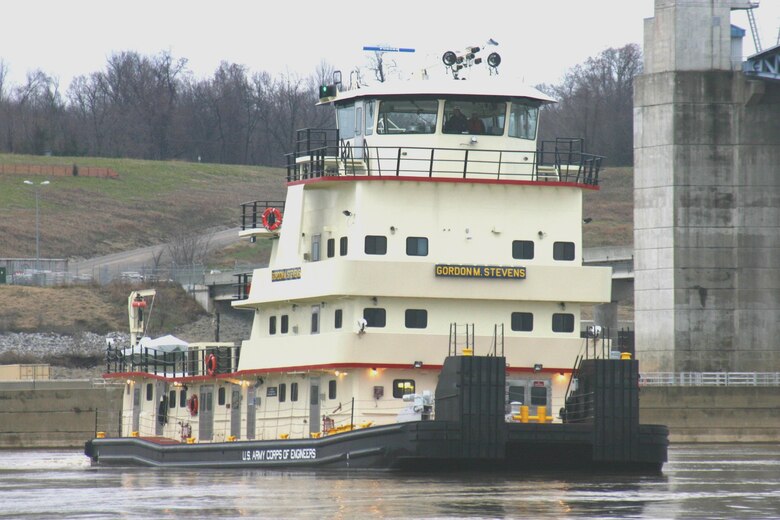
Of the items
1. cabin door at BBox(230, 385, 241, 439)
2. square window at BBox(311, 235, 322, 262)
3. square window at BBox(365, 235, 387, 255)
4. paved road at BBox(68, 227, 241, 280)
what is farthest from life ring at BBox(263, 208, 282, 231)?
paved road at BBox(68, 227, 241, 280)

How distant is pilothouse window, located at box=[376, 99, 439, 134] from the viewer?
116 ft

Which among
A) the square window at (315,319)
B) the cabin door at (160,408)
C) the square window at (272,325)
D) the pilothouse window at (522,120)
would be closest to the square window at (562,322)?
the pilothouse window at (522,120)

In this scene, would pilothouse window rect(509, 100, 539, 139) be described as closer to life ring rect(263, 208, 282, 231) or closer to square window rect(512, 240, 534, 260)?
square window rect(512, 240, 534, 260)

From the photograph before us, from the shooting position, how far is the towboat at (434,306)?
31.8m

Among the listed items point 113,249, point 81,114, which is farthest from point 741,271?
point 81,114

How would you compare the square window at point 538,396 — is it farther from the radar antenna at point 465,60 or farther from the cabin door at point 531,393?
the radar antenna at point 465,60

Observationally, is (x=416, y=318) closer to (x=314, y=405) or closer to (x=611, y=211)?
(x=314, y=405)

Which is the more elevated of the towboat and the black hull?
the towboat

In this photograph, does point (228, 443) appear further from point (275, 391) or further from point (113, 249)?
point (113, 249)

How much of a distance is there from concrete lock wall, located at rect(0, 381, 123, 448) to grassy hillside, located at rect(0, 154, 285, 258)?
39060 mm

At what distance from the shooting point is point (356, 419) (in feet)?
110

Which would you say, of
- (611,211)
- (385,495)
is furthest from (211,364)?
(611,211)

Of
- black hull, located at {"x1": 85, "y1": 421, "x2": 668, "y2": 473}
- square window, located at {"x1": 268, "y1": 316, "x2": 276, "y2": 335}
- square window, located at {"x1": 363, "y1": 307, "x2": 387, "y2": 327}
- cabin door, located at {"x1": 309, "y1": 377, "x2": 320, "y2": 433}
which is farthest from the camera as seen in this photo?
square window, located at {"x1": 268, "y1": 316, "x2": 276, "y2": 335}

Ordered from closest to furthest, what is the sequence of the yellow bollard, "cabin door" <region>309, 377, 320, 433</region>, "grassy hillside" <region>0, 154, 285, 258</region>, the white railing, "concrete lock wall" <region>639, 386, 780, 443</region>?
the yellow bollard, "cabin door" <region>309, 377, 320, 433</region>, "concrete lock wall" <region>639, 386, 780, 443</region>, the white railing, "grassy hillside" <region>0, 154, 285, 258</region>
